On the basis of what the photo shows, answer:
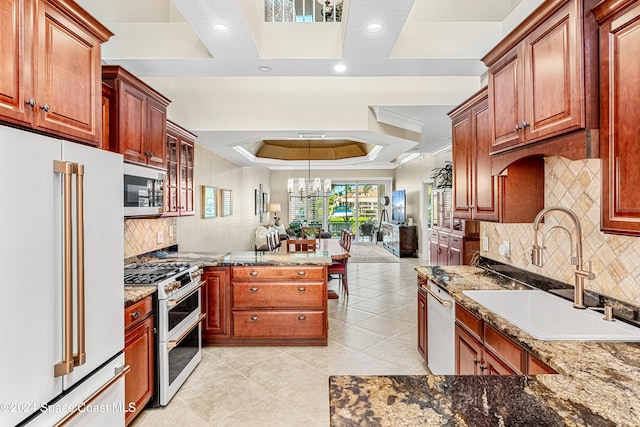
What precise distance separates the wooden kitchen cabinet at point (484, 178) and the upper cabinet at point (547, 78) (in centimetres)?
24

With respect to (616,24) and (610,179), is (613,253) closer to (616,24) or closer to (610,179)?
(610,179)

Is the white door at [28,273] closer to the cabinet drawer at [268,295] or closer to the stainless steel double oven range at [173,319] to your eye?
the stainless steel double oven range at [173,319]

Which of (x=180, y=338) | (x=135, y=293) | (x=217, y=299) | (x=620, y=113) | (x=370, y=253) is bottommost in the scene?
(x=370, y=253)

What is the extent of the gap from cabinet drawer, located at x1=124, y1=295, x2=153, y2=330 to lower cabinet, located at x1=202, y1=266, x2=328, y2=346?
1.10 metres

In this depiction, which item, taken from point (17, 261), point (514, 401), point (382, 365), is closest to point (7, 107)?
point (17, 261)

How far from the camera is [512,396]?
101 cm

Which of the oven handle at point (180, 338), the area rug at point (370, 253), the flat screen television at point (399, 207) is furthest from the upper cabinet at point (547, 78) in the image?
the flat screen television at point (399, 207)

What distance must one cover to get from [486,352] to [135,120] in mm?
2900

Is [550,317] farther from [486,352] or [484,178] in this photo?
[484,178]

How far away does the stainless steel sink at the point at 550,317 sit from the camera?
147 centimetres

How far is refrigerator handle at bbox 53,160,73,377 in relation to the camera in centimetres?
135

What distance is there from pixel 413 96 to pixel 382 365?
3.18 meters

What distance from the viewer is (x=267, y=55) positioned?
2.96m

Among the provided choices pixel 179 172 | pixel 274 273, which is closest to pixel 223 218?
pixel 179 172
